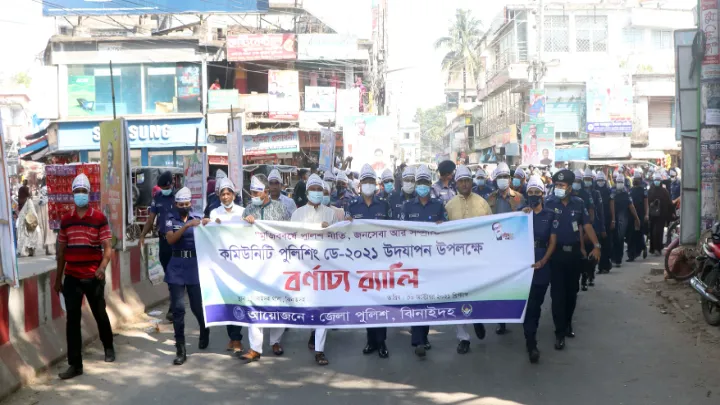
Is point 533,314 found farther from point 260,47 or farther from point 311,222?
point 260,47

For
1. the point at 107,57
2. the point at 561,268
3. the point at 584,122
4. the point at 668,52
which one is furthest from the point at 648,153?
the point at 561,268

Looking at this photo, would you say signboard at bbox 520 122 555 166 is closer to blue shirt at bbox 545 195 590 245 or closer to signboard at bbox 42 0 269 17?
signboard at bbox 42 0 269 17

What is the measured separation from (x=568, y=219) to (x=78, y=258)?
16.2 ft

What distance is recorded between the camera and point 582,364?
764cm

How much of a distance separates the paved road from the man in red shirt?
413 mm

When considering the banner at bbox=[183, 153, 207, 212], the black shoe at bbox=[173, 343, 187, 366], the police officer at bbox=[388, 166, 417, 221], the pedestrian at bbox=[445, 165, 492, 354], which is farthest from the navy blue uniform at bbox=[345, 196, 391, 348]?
the banner at bbox=[183, 153, 207, 212]

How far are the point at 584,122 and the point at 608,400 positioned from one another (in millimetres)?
39323

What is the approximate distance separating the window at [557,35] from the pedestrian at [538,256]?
130 feet

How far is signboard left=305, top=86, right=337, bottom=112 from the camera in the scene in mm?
35750

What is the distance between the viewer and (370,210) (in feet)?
28.3

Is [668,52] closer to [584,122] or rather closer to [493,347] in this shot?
[584,122]

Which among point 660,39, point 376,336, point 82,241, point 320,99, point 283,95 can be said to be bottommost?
point 376,336

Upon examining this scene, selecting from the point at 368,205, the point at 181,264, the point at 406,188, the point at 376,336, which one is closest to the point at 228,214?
the point at 181,264

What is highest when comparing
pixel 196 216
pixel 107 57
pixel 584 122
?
pixel 107 57
